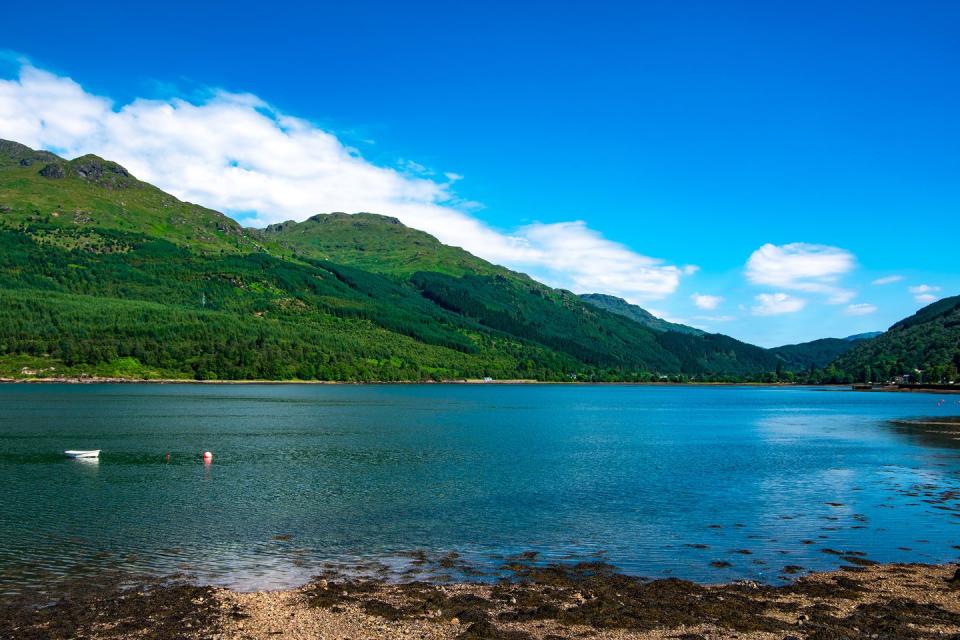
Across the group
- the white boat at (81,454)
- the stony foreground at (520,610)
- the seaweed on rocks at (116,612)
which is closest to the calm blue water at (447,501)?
the white boat at (81,454)

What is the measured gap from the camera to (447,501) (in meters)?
51.2

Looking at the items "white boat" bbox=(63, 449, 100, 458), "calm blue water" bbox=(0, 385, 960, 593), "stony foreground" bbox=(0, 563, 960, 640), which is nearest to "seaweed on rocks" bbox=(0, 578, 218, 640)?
"stony foreground" bbox=(0, 563, 960, 640)

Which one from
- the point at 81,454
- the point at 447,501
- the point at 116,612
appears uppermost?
the point at 81,454

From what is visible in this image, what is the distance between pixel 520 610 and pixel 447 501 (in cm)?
2544

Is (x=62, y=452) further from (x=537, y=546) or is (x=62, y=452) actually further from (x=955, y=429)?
(x=955, y=429)

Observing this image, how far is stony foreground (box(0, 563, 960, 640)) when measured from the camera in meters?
23.7

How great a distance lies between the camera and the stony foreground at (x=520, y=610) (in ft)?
77.6

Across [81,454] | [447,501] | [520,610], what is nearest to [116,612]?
[520,610]

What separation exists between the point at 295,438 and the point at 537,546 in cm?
6585

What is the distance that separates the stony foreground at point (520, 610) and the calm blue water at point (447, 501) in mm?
3122

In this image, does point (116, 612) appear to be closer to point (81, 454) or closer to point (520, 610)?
point (520, 610)

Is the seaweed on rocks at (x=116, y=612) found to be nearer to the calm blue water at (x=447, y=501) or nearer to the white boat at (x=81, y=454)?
the calm blue water at (x=447, y=501)

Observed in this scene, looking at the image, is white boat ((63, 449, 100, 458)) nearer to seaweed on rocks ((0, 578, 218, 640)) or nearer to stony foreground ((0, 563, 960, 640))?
seaweed on rocks ((0, 578, 218, 640))

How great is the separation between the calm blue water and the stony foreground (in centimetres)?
312
